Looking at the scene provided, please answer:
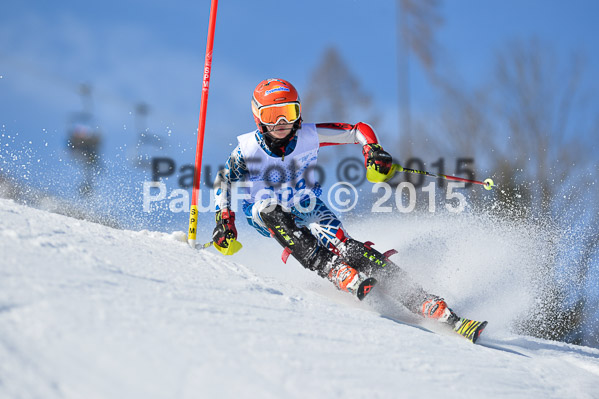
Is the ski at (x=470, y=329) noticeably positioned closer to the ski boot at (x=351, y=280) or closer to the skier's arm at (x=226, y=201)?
the ski boot at (x=351, y=280)

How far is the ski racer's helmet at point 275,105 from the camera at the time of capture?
3.73 meters

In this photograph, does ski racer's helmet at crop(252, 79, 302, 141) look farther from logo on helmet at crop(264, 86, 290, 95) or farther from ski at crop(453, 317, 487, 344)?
ski at crop(453, 317, 487, 344)

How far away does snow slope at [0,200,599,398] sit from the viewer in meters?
1.67

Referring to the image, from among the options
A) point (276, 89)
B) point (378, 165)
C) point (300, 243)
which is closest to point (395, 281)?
point (300, 243)

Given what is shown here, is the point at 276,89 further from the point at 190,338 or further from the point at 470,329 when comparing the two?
the point at 190,338

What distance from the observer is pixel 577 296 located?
11.1m

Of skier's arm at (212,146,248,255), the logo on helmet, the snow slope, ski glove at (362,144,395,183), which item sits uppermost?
the logo on helmet

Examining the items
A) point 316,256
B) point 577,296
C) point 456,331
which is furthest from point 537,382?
point 577,296

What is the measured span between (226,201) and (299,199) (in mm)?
561

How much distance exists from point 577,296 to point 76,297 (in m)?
11.5

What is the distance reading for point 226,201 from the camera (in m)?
3.99

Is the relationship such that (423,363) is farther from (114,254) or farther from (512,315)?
Answer: (512,315)

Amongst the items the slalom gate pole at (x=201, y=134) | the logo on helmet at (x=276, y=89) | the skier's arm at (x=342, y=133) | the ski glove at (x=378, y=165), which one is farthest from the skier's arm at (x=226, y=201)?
the ski glove at (x=378, y=165)

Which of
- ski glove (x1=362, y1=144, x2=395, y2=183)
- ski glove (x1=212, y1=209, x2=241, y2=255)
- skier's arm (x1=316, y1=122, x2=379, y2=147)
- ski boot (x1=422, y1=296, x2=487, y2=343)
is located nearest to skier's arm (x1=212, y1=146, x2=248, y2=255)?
ski glove (x1=212, y1=209, x2=241, y2=255)
